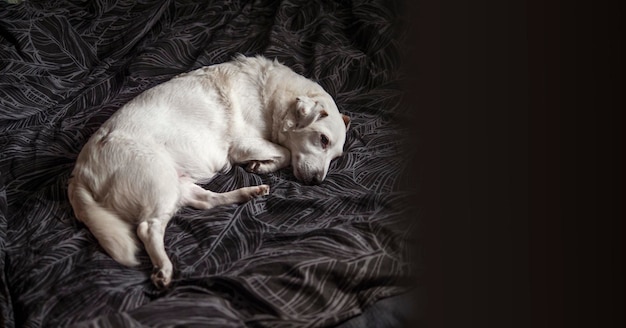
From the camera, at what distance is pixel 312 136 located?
7.80 feet

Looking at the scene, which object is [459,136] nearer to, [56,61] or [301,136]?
[301,136]

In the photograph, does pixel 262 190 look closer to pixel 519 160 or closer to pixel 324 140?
pixel 324 140

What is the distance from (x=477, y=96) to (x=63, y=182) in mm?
2119

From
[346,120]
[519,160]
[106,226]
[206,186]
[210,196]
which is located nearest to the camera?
[519,160]

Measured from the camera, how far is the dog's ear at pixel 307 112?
7.82 feet

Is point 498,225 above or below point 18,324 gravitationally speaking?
above

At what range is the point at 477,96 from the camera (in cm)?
29

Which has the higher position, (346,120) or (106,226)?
(346,120)

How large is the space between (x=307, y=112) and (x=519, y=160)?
2118mm

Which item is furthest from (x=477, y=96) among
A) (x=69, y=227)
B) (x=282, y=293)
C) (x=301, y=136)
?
(x=301, y=136)

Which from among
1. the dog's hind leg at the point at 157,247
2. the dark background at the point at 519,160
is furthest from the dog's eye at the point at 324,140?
the dark background at the point at 519,160

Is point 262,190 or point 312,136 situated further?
point 312,136

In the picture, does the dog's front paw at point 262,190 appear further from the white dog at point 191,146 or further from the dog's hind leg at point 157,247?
the dog's hind leg at point 157,247

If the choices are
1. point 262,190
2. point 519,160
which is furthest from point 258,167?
point 519,160
